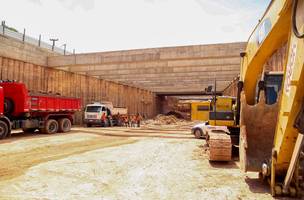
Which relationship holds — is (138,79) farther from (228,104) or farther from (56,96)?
(228,104)

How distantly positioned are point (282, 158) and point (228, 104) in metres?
7.25

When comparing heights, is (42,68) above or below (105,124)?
above

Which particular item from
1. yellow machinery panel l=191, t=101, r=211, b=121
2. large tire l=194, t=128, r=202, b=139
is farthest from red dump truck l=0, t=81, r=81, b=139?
large tire l=194, t=128, r=202, b=139

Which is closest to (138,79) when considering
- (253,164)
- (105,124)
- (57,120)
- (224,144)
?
(105,124)

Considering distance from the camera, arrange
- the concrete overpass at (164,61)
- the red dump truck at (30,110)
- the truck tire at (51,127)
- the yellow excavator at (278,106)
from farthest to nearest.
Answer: the concrete overpass at (164,61) → the truck tire at (51,127) → the red dump truck at (30,110) → the yellow excavator at (278,106)

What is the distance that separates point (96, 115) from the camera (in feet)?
85.4

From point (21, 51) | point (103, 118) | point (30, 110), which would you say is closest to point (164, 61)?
point (103, 118)

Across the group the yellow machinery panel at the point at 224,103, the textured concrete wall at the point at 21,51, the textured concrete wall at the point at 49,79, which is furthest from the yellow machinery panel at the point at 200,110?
the textured concrete wall at the point at 21,51

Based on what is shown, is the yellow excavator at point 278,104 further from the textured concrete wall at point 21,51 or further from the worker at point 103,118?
the textured concrete wall at point 21,51

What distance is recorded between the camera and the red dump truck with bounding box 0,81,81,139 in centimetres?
1589

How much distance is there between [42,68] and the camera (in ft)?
77.6

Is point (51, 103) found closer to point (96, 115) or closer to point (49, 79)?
point (49, 79)

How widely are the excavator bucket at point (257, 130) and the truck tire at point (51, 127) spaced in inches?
584

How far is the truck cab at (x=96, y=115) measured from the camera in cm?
2606
